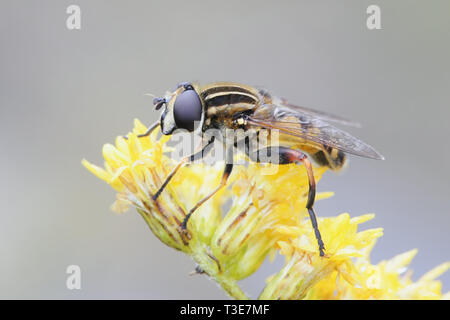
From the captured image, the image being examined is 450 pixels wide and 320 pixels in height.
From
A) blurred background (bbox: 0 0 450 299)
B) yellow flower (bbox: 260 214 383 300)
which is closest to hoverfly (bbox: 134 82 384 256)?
yellow flower (bbox: 260 214 383 300)

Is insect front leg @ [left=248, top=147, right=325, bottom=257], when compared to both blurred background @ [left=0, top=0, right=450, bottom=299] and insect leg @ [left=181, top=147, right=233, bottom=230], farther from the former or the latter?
blurred background @ [left=0, top=0, right=450, bottom=299]

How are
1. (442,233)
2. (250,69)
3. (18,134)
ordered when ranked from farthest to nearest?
(250,69), (18,134), (442,233)

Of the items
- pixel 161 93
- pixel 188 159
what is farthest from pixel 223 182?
pixel 161 93

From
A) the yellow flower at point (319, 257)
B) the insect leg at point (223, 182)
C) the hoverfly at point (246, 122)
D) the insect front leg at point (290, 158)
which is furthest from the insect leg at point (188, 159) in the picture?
the yellow flower at point (319, 257)

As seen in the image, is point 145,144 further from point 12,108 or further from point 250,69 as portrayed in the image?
point 250,69

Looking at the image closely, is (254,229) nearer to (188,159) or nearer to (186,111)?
(188,159)

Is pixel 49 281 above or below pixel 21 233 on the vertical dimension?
below
